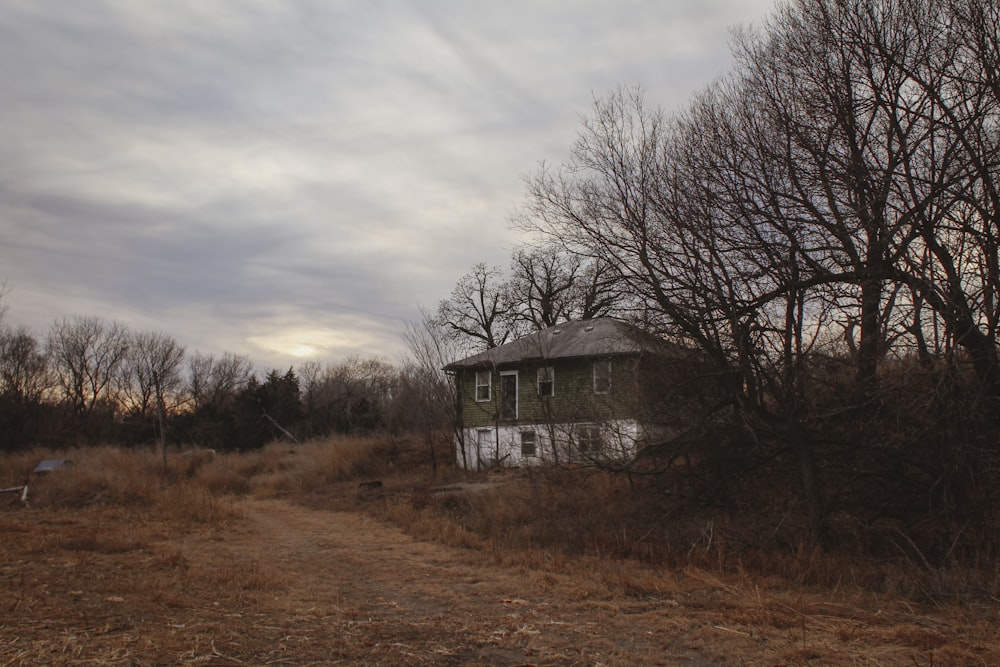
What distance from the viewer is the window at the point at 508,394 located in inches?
1223

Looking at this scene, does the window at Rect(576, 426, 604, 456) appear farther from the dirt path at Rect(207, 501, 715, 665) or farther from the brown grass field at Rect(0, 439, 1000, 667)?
the dirt path at Rect(207, 501, 715, 665)

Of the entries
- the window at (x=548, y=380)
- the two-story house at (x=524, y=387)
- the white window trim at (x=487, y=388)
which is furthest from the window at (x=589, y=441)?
the white window trim at (x=487, y=388)

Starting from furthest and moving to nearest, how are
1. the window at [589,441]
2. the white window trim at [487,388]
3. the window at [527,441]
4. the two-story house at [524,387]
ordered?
the white window trim at [487,388] < the window at [527,441] < the two-story house at [524,387] < the window at [589,441]

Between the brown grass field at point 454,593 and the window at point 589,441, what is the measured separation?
1.09m

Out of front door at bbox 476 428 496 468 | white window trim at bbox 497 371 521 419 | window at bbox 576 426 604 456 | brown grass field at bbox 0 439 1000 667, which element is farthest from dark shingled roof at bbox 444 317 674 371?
brown grass field at bbox 0 439 1000 667

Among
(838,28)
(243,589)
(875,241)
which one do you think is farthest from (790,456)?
(243,589)

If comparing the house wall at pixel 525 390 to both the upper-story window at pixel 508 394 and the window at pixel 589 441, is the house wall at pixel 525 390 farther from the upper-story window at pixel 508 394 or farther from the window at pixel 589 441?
the window at pixel 589 441

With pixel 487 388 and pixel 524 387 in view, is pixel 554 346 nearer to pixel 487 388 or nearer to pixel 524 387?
pixel 524 387

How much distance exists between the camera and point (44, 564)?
8656 mm

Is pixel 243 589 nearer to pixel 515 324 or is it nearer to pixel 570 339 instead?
pixel 570 339

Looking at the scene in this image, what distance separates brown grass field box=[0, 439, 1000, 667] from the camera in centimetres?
554

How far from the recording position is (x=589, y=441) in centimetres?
1293

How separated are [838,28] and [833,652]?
336 inches

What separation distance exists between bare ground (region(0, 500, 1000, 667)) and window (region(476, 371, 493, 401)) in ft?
70.1
